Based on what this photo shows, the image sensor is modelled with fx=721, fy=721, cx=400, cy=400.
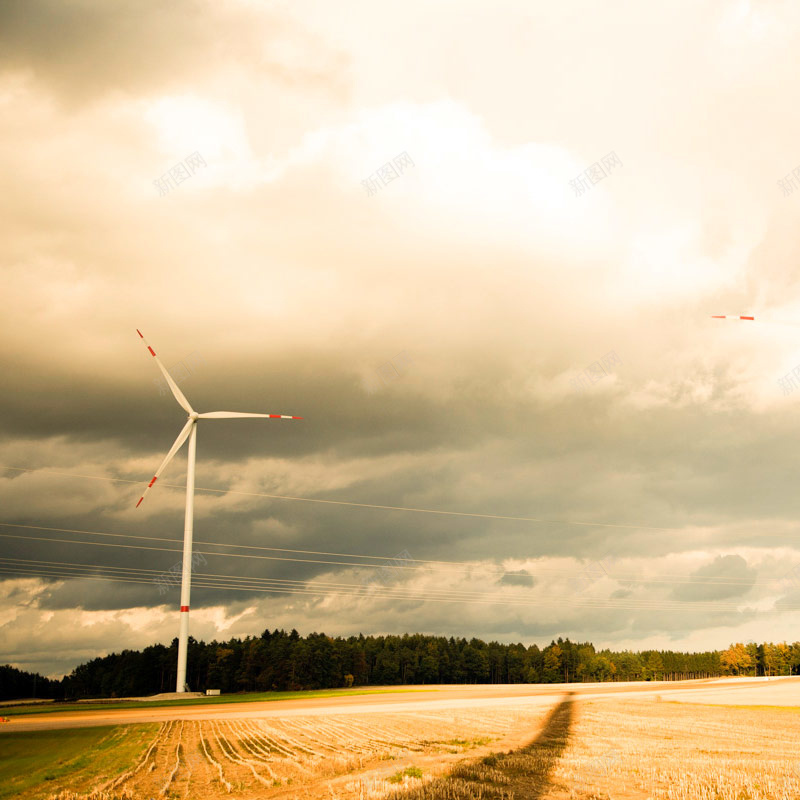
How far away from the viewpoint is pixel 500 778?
30.7 meters

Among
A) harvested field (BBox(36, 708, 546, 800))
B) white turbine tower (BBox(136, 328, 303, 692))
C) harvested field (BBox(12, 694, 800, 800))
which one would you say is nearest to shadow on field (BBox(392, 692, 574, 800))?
harvested field (BBox(12, 694, 800, 800))

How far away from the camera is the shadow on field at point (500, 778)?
26766 mm

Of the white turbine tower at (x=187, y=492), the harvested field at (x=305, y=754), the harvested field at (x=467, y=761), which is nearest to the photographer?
the harvested field at (x=467, y=761)

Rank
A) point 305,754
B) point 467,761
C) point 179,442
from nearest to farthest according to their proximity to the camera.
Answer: point 467,761 < point 305,754 < point 179,442

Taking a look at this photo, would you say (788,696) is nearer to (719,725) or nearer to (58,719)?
(719,725)

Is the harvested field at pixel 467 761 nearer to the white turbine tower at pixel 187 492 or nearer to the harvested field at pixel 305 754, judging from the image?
the harvested field at pixel 305 754

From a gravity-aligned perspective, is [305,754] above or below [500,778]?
below

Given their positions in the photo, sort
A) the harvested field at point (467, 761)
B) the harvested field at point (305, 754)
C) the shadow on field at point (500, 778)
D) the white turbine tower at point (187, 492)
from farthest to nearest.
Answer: the white turbine tower at point (187, 492)
the harvested field at point (305, 754)
the harvested field at point (467, 761)
the shadow on field at point (500, 778)

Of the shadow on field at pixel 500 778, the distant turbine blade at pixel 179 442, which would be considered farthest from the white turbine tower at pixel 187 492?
the shadow on field at pixel 500 778

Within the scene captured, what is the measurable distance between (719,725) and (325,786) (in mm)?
43508

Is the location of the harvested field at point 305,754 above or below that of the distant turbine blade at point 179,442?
below

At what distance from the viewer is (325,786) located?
29.9 meters

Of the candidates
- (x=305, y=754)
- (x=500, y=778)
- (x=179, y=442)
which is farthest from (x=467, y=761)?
(x=179, y=442)

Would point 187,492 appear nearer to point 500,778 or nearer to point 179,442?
point 179,442
